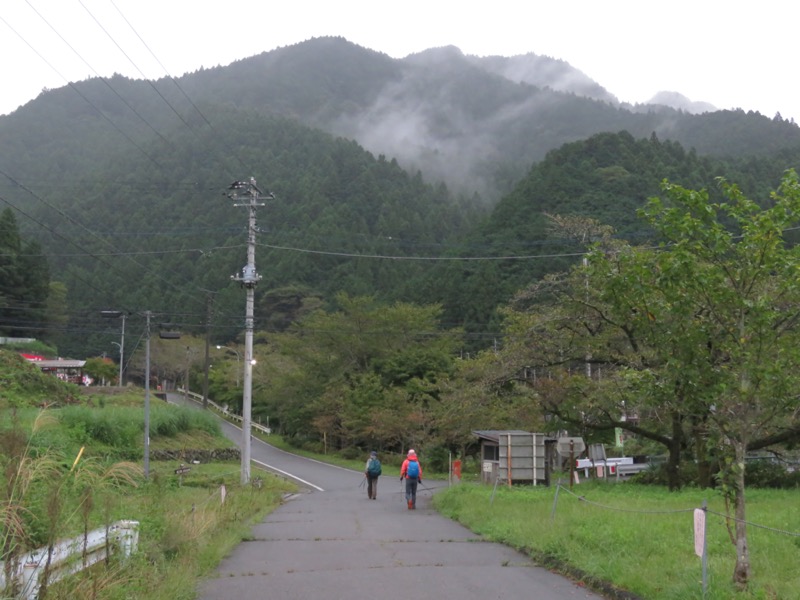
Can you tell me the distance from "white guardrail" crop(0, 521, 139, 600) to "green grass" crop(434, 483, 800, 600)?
5.50 m

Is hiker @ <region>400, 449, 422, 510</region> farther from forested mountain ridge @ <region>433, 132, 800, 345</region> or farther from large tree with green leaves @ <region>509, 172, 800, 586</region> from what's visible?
forested mountain ridge @ <region>433, 132, 800, 345</region>

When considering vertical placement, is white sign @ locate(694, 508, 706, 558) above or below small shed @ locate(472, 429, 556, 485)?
above

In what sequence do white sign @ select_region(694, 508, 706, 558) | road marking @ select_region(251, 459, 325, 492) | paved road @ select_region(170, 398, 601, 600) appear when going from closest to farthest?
white sign @ select_region(694, 508, 706, 558) → paved road @ select_region(170, 398, 601, 600) → road marking @ select_region(251, 459, 325, 492)

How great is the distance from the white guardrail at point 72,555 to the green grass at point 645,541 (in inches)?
216

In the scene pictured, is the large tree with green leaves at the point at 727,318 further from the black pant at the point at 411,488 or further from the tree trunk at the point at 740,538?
the black pant at the point at 411,488

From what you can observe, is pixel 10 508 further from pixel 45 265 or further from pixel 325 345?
pixel 45 265

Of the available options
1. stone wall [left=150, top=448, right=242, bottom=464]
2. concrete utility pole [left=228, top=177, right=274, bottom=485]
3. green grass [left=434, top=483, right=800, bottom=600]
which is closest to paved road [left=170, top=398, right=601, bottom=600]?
green grass [left=434, top=483, right=800, bottom=600]

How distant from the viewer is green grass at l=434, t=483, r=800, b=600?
834cm

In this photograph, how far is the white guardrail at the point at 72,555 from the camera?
6.40 metres

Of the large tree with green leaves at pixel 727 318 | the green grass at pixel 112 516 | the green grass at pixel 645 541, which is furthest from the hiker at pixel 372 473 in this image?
the large tree with green leaves at pixel 727 318

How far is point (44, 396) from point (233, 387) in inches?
1371

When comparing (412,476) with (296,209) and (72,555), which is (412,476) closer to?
(72,555)

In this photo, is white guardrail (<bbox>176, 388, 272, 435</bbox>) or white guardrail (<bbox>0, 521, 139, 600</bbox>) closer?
white guardrail (<bbox>0, 521, 139, 600</bbox>)

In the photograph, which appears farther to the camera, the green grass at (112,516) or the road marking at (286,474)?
the road marking at (286,474)
